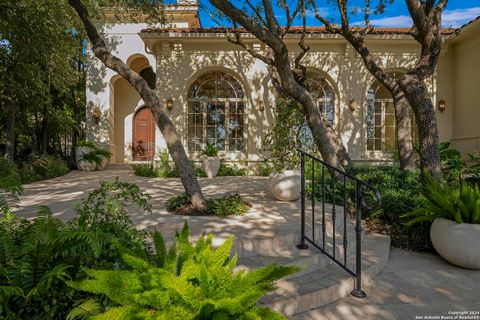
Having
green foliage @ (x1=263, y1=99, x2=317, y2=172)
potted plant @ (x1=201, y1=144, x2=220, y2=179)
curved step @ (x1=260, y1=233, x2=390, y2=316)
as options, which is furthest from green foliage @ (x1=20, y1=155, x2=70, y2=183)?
curved step @ (x1=260, y1=233, x2=390, y2=316)

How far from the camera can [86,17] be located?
14.5 feet

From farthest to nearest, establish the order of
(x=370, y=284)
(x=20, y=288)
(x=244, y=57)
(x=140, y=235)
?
1. (x=244, y=57)
2. (x=370, y=284)
3. (x=140, y=235)
4. (x=20, y=288)

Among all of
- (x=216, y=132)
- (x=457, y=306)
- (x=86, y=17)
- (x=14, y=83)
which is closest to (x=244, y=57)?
(x=216, y=132)

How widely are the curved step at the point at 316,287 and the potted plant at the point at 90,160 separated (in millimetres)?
9275

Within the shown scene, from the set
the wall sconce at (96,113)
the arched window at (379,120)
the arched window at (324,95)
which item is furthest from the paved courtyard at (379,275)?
the arched window at (379,120)

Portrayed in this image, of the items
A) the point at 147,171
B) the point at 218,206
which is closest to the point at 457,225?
the point at 218,206

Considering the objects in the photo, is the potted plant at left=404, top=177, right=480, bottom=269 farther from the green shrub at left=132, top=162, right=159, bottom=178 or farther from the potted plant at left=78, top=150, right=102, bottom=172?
the potted plant at left=78, top=150, right=102, bottom=172

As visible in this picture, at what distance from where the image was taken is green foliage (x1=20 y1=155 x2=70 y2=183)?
26.9 ft

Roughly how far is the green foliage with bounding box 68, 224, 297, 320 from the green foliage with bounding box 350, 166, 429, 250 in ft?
9.61

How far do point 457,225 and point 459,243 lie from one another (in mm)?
199

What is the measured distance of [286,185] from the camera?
505cm

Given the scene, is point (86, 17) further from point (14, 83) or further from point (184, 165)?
point (14, 83)

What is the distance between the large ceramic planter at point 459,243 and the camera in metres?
3.24

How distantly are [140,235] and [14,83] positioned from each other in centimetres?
903
